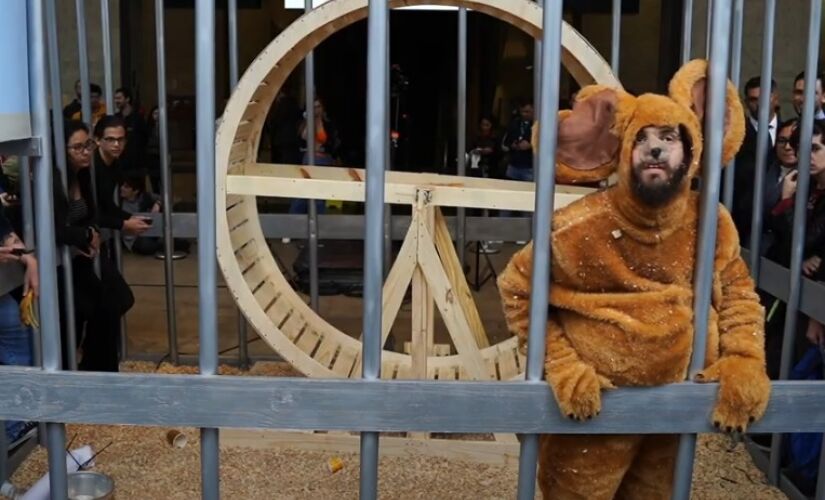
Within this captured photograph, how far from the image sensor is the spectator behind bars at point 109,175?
4.90 metres

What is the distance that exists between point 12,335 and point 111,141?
133 centimetres

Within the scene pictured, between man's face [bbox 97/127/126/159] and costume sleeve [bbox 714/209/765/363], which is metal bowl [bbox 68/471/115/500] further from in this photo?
costume sleeve [bbox 714/209/765/363]

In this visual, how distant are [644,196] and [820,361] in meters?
2.34

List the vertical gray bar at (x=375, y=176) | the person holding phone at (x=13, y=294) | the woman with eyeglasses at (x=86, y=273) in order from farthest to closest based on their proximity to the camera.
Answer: the woman with eyeglasses at (x=86, y=273) < the person holding phone at (x=13, y=294) < the vertical gray bar at (x=375, y=176)

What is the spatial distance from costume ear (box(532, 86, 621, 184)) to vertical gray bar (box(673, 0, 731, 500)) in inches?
11.0

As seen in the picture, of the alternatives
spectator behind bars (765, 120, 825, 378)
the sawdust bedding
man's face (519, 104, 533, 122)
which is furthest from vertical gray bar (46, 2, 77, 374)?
man's face (519, 104, 533, 122)

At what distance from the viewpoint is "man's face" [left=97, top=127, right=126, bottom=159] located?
4.88 meters

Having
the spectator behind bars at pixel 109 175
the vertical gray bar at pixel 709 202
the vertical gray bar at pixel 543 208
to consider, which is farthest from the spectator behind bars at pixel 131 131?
the vertical gray bar at pixel 709 202

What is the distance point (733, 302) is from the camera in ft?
6.98

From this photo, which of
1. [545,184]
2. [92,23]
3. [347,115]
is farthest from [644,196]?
[347,115]

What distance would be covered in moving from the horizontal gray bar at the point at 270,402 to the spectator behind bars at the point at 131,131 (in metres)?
6.44

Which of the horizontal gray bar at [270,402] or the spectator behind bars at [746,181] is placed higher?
the spectator behind bars at [746,181]

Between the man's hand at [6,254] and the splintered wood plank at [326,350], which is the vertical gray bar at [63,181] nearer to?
the man's hand at [6,254]

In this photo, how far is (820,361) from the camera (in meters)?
3.84
